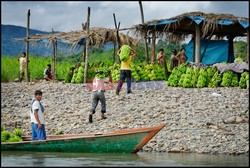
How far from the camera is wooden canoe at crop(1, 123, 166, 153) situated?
41.9 ft

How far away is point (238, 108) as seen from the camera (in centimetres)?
1633

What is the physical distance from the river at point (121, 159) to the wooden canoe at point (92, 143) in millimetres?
115

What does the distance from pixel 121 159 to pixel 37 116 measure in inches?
77.5

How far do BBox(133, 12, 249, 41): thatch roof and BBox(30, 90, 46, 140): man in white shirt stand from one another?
30.1 ft

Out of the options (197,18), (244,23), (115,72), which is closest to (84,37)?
(115,72)

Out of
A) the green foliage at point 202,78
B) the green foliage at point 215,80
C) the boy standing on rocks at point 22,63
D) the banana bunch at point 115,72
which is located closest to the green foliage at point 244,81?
the green foliage at point 215,80

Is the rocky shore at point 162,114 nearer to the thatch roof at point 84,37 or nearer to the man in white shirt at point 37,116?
the man in white shirt at point 37,116

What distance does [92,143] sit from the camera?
12969mm

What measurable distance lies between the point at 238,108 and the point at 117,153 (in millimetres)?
4550

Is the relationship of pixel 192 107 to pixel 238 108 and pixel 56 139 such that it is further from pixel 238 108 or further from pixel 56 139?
pixel 56 139

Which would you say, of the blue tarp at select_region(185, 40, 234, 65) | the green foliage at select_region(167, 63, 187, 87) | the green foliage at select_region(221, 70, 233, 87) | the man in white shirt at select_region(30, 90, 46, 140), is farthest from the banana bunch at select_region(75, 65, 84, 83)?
the man in white shirt at select_region(30, 90, 46, 140)

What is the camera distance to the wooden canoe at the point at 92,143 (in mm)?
12758

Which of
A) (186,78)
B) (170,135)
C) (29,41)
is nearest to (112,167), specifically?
(170,135)

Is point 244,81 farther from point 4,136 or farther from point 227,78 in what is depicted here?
point 4,136
